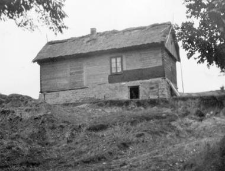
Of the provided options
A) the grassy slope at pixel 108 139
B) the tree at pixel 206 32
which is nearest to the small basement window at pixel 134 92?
the grassy slope at pixel 108 139

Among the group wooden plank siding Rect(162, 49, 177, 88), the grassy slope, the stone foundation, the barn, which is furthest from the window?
the grassy slope

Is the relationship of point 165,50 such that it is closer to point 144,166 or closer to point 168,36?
point 168,36

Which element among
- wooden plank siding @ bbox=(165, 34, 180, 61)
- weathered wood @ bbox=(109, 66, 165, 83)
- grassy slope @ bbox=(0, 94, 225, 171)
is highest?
wooden plank siding @ bbox=(165, 34, 180, 61)

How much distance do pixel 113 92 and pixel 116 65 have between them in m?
1.99

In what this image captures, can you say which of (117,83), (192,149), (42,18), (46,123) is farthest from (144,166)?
(117,83)

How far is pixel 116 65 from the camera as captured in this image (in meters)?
25.3

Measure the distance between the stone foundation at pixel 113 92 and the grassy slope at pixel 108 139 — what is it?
448 centimetres

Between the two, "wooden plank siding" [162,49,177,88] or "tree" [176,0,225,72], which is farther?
"wooden plank siding" [162,49,177,88]

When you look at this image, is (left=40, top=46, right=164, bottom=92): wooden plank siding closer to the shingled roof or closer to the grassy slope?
the shingled roof

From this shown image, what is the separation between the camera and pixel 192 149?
11.0 m

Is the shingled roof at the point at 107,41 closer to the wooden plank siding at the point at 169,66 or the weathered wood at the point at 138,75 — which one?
the wooden plank siding at the point at 169,66

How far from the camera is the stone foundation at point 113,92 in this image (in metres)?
23.5

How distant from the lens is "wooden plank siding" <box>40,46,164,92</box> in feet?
79.9

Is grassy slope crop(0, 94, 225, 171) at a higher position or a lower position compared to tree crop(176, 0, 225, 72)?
lower
